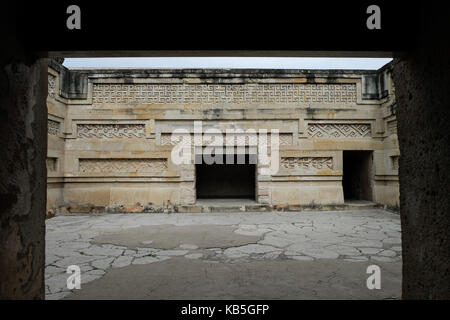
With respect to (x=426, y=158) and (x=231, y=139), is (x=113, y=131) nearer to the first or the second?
(x=231, y=139)

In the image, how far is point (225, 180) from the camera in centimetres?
842

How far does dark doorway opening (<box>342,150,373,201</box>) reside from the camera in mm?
6672

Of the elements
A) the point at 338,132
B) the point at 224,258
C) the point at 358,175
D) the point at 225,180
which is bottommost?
the point at 224,258

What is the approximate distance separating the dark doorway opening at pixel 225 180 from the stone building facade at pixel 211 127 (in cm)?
200

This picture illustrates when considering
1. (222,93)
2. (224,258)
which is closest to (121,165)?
(222,93)

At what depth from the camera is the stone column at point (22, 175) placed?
126cm

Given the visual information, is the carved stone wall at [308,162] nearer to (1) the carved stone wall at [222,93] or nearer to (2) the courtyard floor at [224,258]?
(1) the carved stone wall at [222,93]

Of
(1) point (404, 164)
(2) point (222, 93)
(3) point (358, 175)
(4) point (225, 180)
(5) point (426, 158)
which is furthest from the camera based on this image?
(4) point (225, 180)

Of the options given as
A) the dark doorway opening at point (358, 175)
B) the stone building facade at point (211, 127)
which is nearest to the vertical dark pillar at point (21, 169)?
the stone building facade at point (211, 127)

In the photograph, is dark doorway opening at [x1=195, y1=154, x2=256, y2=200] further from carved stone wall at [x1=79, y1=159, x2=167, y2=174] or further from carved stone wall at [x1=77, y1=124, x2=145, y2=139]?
carved stone wall at [x1=77, y1=124, x2=145, y2=139]

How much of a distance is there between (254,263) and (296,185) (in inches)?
155

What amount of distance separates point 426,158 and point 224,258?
2.02 metres

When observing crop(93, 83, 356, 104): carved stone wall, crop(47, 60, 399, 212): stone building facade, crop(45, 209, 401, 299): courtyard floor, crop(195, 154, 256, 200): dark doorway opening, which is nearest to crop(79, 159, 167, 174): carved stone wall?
crop(47, 60, 399, 212): stone building facade
